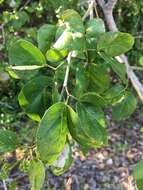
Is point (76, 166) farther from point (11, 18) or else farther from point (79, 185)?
point (11, 18)

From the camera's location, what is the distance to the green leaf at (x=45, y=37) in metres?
0.79

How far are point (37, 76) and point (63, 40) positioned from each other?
0.09 meters

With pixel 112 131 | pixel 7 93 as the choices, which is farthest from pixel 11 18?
pixel 112 131

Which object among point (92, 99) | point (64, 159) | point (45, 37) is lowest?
point (64, 159)

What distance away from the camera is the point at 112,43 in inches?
29.4

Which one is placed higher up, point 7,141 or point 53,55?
point 53,55

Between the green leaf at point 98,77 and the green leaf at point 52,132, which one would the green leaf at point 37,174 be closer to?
the green leaf at point 52,132

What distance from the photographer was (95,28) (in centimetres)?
80

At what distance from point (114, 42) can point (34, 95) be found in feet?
0.53

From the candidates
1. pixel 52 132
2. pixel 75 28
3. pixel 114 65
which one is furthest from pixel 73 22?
pixel 52 132

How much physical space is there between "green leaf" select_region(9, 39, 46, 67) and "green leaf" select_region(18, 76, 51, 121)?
33mm

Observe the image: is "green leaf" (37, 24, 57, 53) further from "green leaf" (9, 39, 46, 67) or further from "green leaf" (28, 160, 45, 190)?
"green leaf" (28, 160, 45, 190)

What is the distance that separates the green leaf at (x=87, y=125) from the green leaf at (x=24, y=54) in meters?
0.11

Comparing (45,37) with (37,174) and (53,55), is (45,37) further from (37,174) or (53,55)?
(37,174)
